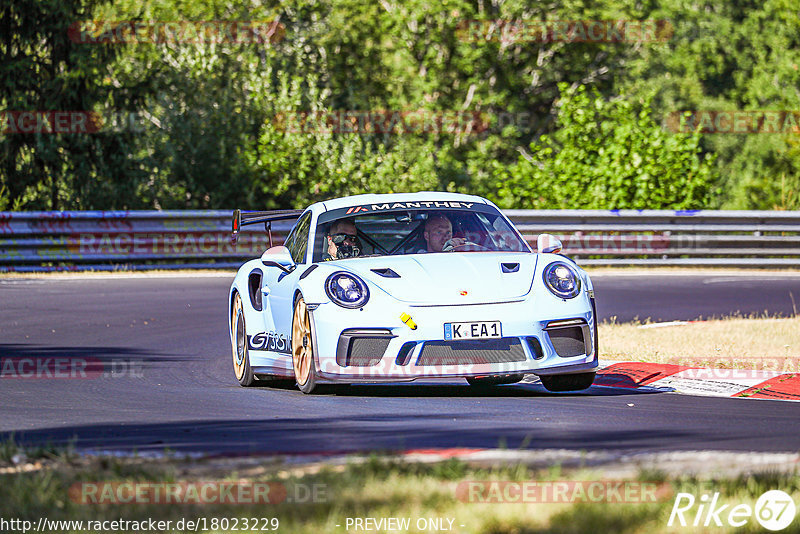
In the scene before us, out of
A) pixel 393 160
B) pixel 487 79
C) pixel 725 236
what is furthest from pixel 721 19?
pixel 725 236

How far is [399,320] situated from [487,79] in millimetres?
35318

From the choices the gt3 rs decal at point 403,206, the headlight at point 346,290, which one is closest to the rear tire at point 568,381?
the headlight at point 346,290

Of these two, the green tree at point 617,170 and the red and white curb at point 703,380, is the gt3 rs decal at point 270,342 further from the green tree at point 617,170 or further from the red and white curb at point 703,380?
the green tree at point 617,170

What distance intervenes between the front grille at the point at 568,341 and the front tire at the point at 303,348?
60.7 inches

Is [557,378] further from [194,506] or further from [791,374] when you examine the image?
[194,506]

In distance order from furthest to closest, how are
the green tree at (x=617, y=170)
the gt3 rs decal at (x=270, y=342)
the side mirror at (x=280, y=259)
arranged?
the green tree at (x=617, y=170) < the side mirror at (x=280, y=259) < the gt3 rs decal at (x=270, y=342)

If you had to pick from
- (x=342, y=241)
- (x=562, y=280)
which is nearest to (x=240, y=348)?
(x=342, y=241)

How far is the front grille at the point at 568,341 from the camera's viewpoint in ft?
27.2

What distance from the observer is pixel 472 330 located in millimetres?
8117

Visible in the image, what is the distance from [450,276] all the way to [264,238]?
563 inches

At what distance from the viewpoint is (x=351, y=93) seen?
36.9m

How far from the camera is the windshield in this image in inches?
373

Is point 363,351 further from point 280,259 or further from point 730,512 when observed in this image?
point 730,512

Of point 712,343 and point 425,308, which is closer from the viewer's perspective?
point 425,308
